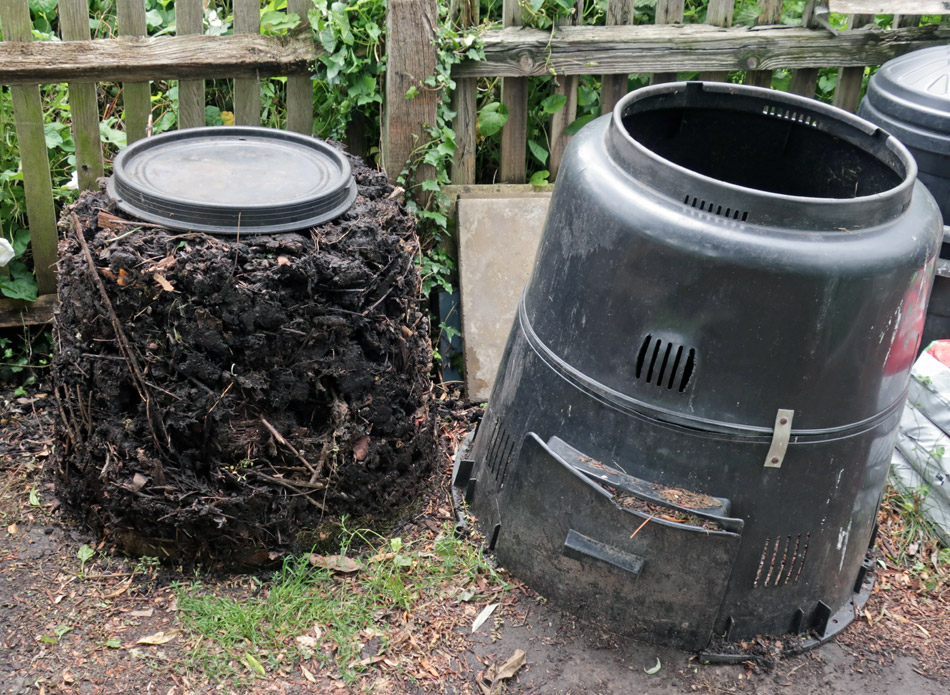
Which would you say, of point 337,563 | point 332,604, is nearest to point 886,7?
point 337,563

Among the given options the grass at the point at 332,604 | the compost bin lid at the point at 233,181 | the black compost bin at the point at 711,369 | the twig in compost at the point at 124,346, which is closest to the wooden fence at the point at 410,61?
the compost bin lid at the point at 233,181

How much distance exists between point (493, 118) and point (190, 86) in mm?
1292

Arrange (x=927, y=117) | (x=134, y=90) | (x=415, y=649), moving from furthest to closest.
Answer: (x=927, y=117)
(x=134, y=90)
(x=415, y=649)

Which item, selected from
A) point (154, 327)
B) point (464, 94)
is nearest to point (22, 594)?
point (154, 327)

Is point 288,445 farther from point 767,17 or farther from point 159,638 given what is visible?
point 767,17

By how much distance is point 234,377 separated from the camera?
8.57 ft

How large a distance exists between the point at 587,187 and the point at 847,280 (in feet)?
2.38

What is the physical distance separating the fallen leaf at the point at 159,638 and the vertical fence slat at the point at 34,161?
162 centimetres

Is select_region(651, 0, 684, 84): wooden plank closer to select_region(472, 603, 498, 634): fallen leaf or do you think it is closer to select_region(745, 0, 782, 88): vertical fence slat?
select_region(745, 0, 782, 88): vertical fence slat

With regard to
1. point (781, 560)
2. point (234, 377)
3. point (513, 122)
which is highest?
point (513, 122)

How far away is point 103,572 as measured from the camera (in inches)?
114

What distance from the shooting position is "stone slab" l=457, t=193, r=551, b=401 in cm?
388

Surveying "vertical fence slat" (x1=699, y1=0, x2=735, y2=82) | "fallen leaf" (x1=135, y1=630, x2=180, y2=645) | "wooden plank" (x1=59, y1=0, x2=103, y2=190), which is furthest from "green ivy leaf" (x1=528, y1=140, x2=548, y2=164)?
"fallen leaf" (x1=135, y1=630, x2=180, y2=645)

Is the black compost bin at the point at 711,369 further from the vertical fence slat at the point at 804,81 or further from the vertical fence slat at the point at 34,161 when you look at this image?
the vertical fence slat at the point at 34,161
